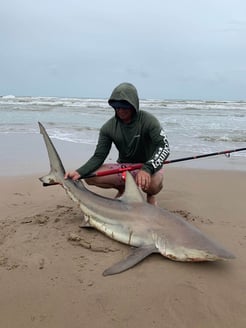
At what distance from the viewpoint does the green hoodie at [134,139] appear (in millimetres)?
3781

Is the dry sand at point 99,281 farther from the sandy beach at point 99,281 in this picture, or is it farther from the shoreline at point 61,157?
the shoreline at point 61,157

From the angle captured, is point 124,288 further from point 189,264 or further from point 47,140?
point 47,140

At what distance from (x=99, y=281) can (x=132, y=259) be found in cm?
32

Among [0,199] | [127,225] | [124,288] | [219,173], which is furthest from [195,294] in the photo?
[219,173]

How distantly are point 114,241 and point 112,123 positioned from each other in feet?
4.69

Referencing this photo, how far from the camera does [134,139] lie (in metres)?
4.10

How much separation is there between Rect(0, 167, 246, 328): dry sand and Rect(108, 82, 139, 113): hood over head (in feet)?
4.05

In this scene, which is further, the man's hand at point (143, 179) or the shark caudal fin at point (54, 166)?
the shark caudal fin at point (54, 166)

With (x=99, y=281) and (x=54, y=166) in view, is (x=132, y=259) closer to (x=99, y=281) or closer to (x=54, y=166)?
(x=99, y=281)

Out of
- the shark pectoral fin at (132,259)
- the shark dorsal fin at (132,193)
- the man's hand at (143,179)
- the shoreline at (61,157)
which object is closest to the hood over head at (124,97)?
the man's hand at (143,179)

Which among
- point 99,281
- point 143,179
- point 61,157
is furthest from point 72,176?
point 61,157

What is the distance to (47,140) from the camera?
3.70 metres

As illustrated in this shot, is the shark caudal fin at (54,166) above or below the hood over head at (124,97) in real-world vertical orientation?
below

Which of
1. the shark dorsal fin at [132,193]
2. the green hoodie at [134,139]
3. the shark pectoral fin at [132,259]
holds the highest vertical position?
the green hoodie at [134,139]
